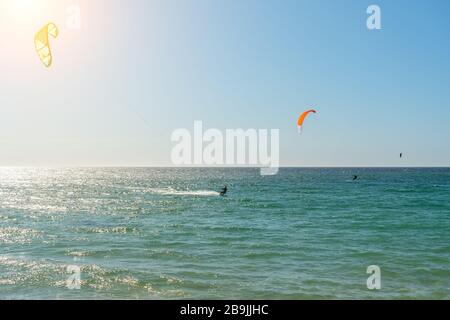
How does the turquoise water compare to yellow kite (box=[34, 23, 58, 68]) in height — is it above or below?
below

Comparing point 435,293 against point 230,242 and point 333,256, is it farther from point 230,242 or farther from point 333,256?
point 230,242

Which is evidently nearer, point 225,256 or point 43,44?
point 43,44

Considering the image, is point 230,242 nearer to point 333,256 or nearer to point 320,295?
point 333,256

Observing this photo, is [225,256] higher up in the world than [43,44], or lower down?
lower down

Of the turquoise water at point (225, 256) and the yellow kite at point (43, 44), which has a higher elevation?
the yellow kite at point (43, 44)

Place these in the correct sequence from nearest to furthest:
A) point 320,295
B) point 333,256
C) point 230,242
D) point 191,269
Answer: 1. point 320,295
2. point 191,269
3. point 333,256
4. point 230,242

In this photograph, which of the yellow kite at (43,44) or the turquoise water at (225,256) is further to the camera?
the yellow kite at (43,44)

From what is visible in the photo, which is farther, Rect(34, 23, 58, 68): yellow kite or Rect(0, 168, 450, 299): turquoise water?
Rect(34, 23, 58, 68): yellow kite
